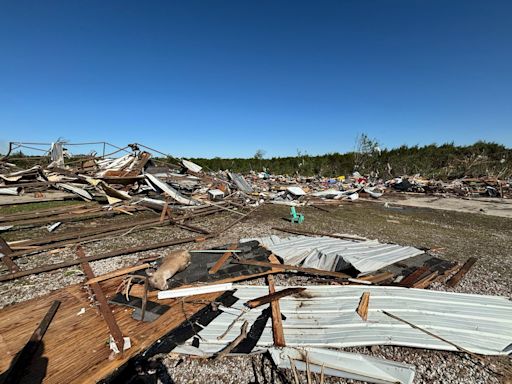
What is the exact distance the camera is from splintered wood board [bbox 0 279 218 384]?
2174 millimetres

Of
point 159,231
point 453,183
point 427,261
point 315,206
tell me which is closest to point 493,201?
point 453,183

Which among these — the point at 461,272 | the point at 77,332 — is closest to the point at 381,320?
the point at 461,272

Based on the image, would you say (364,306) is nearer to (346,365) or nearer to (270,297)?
(346,365)

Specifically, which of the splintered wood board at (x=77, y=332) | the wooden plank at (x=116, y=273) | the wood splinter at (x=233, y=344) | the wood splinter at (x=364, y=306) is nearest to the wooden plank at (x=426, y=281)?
the wood splinter at (x=364, y=306)

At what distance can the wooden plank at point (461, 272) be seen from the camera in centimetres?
397

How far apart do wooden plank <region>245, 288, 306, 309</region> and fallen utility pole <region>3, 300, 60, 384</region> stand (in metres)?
2.10

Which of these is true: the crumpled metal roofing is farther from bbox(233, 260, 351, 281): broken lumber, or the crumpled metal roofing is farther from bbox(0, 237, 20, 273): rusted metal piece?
bbox(0, 237, 20, 273): rusted metal piece

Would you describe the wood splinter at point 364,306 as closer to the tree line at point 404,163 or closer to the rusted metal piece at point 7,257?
the rusted metal piece at point 7,257

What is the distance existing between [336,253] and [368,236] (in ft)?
8.80

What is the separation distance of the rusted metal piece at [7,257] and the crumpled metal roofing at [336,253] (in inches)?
166

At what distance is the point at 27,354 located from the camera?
2.27m

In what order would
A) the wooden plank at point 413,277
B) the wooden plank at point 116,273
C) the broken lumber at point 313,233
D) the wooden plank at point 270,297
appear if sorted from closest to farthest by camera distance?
the wooden plank at point 270,297 < the wooden plank at point 116,273 < the wooden plank at point 413,277 < the broken lumber at point 313,233

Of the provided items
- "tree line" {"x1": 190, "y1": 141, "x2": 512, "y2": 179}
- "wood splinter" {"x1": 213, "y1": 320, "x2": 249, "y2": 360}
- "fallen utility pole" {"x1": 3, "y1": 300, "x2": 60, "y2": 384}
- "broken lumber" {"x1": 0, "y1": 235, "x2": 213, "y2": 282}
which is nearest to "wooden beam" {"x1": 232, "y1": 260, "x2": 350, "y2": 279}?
"wood splinter" {"x1": 213, "y1": 320, "x2": 249, "y2": 360}

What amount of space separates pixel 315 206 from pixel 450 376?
30.3 feet
